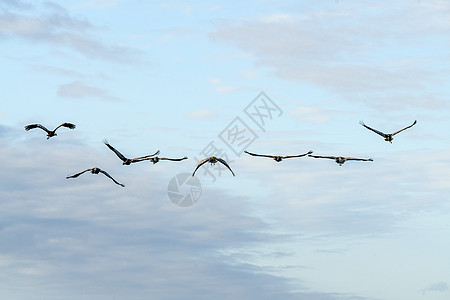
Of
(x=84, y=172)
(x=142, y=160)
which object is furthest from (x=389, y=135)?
(x=84, y=172)

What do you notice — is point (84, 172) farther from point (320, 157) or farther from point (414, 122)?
point (414, 122)

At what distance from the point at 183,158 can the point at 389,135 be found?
39.3m

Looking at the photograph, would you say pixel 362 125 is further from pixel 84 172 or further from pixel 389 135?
pixel 84 172

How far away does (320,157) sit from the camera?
121 metres

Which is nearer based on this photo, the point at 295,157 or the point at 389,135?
the point at 295,157

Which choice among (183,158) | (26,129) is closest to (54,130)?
(26,129)

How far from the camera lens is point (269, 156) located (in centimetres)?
12194

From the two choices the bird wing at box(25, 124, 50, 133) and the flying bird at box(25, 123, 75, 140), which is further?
the flying bird at box(25, 123, 75, 140)

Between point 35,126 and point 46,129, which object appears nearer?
point 35,126

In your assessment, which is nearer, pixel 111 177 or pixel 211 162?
pixel 211 162

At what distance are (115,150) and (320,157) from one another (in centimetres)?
3721

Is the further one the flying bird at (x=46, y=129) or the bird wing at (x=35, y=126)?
the flying bird at (x=46, y=129)

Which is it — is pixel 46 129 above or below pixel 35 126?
below

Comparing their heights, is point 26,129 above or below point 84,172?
above
